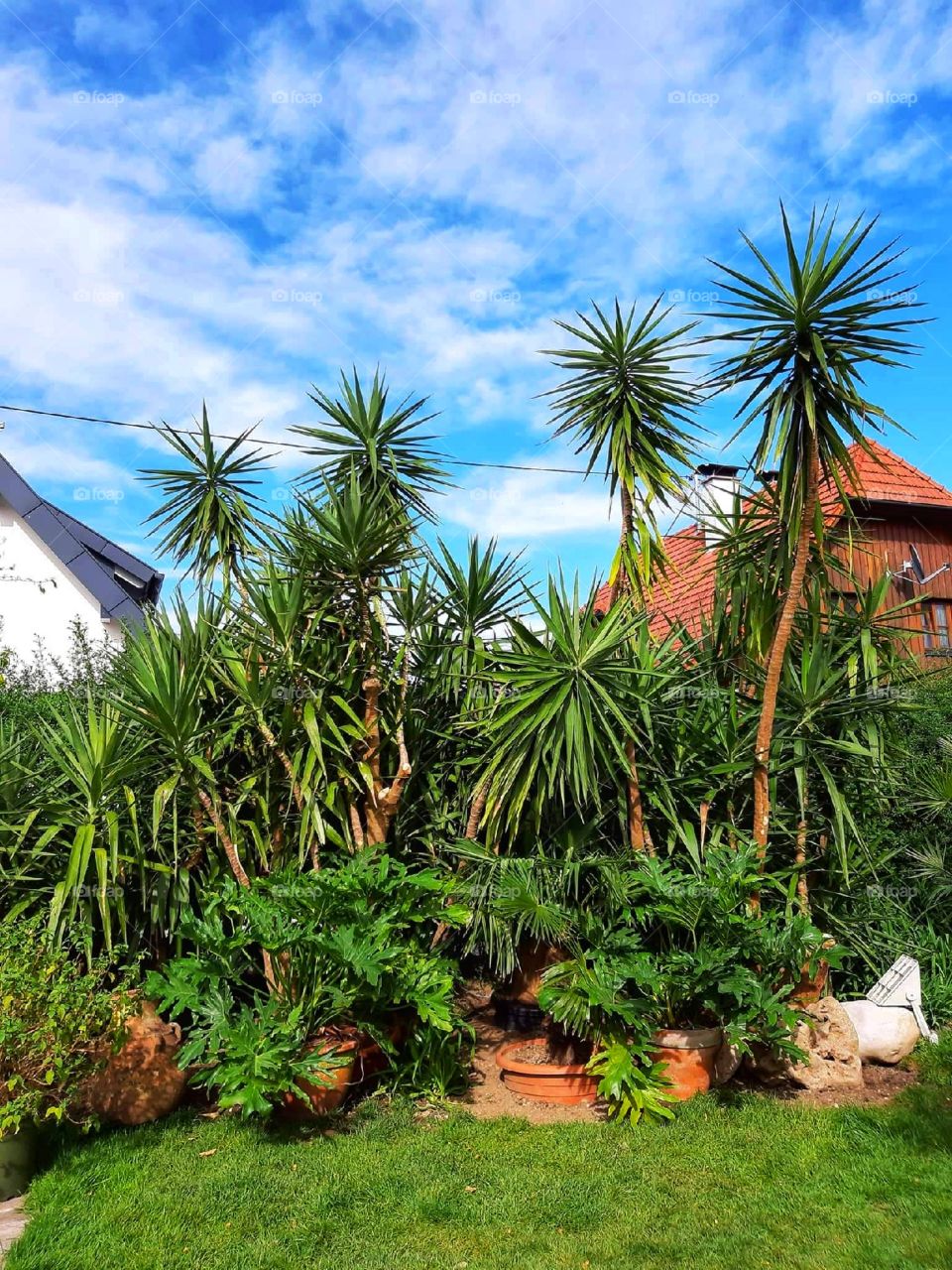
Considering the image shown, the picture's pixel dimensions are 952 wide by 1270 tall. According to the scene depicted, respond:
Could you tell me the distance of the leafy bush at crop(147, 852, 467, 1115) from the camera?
13.4ft

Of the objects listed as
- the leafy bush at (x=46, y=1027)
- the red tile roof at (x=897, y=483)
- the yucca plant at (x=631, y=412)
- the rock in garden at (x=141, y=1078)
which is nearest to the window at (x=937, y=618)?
the red tile roof at (x=897, y=483)

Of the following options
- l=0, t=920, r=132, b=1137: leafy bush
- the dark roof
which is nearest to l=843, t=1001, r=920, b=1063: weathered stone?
l=0, t=920, r=132, b=1137: leafy bush

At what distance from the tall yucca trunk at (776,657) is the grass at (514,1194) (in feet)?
4.86

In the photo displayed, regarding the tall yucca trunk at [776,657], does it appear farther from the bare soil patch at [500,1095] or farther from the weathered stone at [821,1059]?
the bare soil patch at [500,1095]

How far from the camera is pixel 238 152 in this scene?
7480 mm

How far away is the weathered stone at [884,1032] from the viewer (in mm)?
5074

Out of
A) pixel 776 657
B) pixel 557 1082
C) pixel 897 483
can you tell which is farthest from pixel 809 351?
pixel 897 483

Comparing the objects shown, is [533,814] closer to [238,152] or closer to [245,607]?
[245,607]

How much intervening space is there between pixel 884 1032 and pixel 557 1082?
1962mm

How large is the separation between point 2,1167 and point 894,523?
13083 mm

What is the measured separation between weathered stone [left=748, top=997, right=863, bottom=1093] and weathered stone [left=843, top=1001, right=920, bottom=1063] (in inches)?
8.7

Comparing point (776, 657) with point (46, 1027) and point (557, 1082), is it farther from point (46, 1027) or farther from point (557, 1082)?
point (46, 1027)

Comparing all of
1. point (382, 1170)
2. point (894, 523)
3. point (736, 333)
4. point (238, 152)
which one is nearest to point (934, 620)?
point (894, 523)

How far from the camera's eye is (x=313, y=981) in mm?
4480
